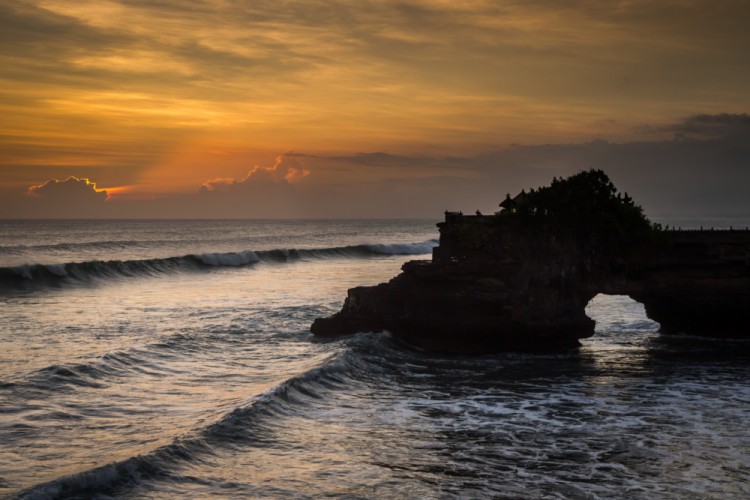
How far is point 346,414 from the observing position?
24516mm

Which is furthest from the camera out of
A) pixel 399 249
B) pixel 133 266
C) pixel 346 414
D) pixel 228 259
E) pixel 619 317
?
pixel 399 249

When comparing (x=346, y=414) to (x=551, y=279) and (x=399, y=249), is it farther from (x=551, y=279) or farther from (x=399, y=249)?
(x=399, y=249)

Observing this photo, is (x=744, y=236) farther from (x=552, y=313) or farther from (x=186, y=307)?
(x=186, y=307)

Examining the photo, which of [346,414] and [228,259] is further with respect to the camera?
[228,259]

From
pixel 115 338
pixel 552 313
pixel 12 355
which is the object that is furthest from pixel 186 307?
pixel 552 313

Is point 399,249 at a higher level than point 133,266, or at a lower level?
higher

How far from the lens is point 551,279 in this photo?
1389 inches

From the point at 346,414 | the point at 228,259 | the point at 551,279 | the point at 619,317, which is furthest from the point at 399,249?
the point at 346,414

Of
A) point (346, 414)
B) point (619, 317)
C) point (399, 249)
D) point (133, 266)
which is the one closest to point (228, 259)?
point (133, 266)

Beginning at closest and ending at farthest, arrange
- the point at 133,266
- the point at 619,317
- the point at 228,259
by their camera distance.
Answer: the point at 619,317 → the point at 133,266 → the point at 228,259

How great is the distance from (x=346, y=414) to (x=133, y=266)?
195 ft

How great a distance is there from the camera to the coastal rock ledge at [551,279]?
113ft

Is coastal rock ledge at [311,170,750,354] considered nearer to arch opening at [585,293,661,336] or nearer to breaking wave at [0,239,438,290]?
arch opening at [585,293,661,336]

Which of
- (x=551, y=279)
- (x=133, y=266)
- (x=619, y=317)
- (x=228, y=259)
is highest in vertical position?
(x=551, y=279)
